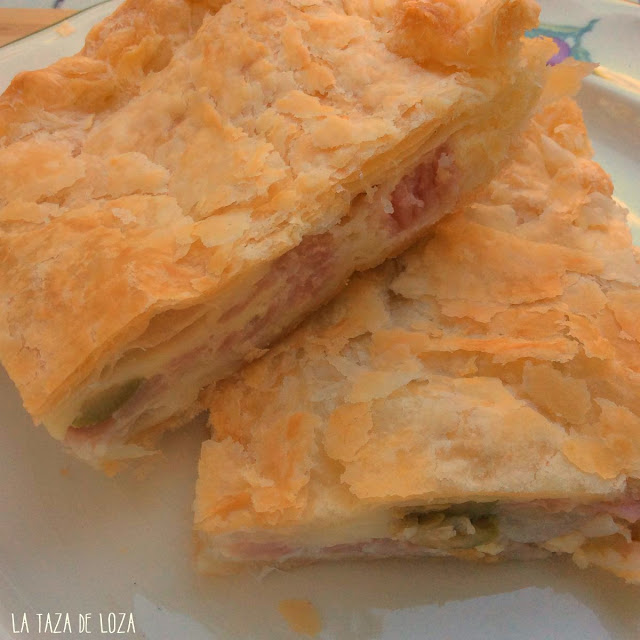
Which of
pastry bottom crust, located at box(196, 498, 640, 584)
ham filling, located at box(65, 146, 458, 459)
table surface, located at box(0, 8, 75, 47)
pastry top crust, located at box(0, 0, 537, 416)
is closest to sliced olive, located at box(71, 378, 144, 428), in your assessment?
ham filling, located at box(65, 146, 458, 459)

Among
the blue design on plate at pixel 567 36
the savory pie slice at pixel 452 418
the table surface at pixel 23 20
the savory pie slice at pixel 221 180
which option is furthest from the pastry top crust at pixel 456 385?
the table surface at pixel 23 20

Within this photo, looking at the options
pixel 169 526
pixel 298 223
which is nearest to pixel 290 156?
pixel 298 223

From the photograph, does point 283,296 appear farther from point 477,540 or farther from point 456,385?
point 477,540

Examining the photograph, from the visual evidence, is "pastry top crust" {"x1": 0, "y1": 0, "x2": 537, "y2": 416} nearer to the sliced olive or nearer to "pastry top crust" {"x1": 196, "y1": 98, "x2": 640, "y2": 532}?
the sliced olive

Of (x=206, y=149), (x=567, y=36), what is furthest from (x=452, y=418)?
(x=567, y=36)

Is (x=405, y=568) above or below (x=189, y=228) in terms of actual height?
below

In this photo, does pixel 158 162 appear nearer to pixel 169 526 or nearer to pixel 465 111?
pixel 465 111
